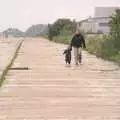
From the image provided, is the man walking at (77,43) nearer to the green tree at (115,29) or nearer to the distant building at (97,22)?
the green tree at (115,29)

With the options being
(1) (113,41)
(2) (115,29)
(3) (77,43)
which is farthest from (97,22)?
(3) (77,43)

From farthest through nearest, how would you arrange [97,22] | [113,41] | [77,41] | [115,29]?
[97,22], [113,41], [115,29], [77,41]

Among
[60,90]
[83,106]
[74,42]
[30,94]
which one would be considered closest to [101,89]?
[60,90]

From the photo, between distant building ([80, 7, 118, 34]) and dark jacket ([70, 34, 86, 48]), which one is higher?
dark jacket ([70, 34, 86, 48])

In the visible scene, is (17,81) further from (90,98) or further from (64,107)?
(64,107)

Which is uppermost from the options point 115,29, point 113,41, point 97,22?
point 115,29

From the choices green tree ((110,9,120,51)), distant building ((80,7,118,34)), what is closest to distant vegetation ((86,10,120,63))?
green tree ((110,9,120,51))

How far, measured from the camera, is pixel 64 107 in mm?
10828

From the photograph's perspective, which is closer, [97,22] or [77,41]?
[77,41]

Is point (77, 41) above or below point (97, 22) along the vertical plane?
above

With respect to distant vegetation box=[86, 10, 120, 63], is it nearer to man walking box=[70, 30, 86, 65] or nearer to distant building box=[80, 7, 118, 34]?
man walking box=[70, 30, 86, 65]

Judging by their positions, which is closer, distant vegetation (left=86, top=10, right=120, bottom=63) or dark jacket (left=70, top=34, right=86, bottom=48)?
dark jacket (left=70, top=34, right=86, bottom=48)

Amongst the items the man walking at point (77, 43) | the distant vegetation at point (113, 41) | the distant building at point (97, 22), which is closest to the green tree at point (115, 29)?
the distant vegetation at point (113, 41)

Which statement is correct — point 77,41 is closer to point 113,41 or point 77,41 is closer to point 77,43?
point 77,43
